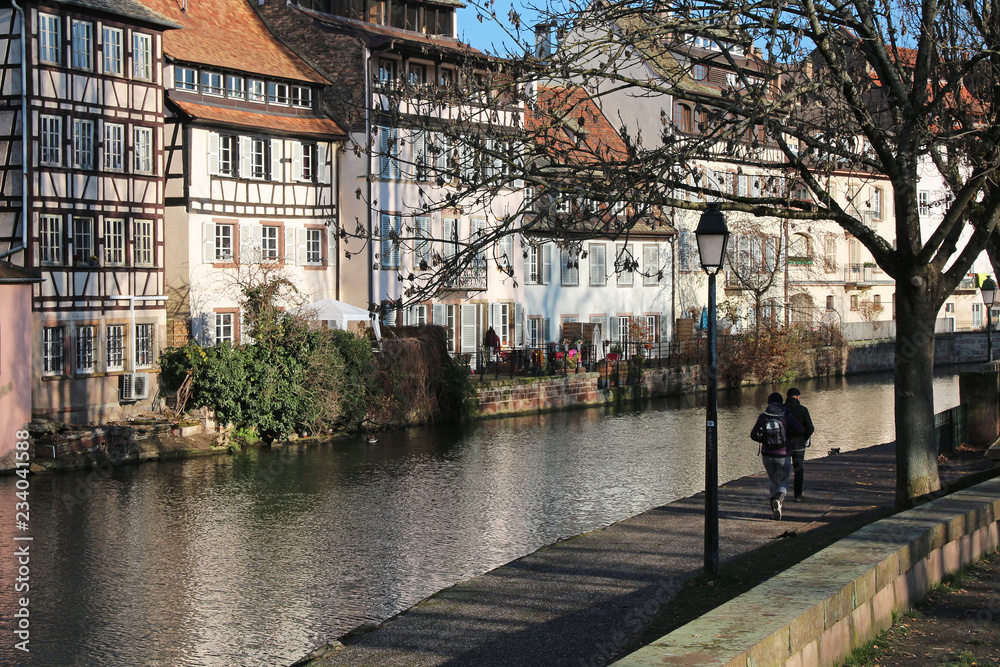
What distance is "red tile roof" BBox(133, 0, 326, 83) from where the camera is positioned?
2942cm

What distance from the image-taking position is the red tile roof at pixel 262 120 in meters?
28.8

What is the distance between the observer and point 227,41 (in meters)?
31.3

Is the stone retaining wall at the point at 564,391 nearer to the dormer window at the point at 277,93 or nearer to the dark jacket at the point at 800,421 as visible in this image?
the dormer window at the point at 277,93

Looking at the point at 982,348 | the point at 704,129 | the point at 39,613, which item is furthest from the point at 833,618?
the point at 982,348

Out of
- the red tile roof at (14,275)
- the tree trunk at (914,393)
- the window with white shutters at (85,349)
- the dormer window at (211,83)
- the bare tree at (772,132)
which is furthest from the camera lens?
the dormer window at (211,83)

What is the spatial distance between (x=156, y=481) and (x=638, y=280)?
1008 inches

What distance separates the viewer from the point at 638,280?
42.2m

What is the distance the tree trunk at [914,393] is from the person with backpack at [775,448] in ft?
5.89

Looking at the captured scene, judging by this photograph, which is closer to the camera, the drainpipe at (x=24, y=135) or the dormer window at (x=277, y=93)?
the drainpipe at (x=24, y=135)

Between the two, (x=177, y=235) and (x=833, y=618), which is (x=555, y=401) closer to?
(x=177, y=235)

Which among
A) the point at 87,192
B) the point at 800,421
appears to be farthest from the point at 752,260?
the point at 800,421

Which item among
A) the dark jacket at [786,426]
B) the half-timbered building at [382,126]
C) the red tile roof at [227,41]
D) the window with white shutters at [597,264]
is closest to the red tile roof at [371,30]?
the half-timbered building at [382,126]

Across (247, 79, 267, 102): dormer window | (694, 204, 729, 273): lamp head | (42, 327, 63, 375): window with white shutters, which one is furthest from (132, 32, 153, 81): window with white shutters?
(694, 204, 729, 273): lamp head

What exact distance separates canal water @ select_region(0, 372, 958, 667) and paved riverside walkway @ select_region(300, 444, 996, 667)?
5.46 feet
